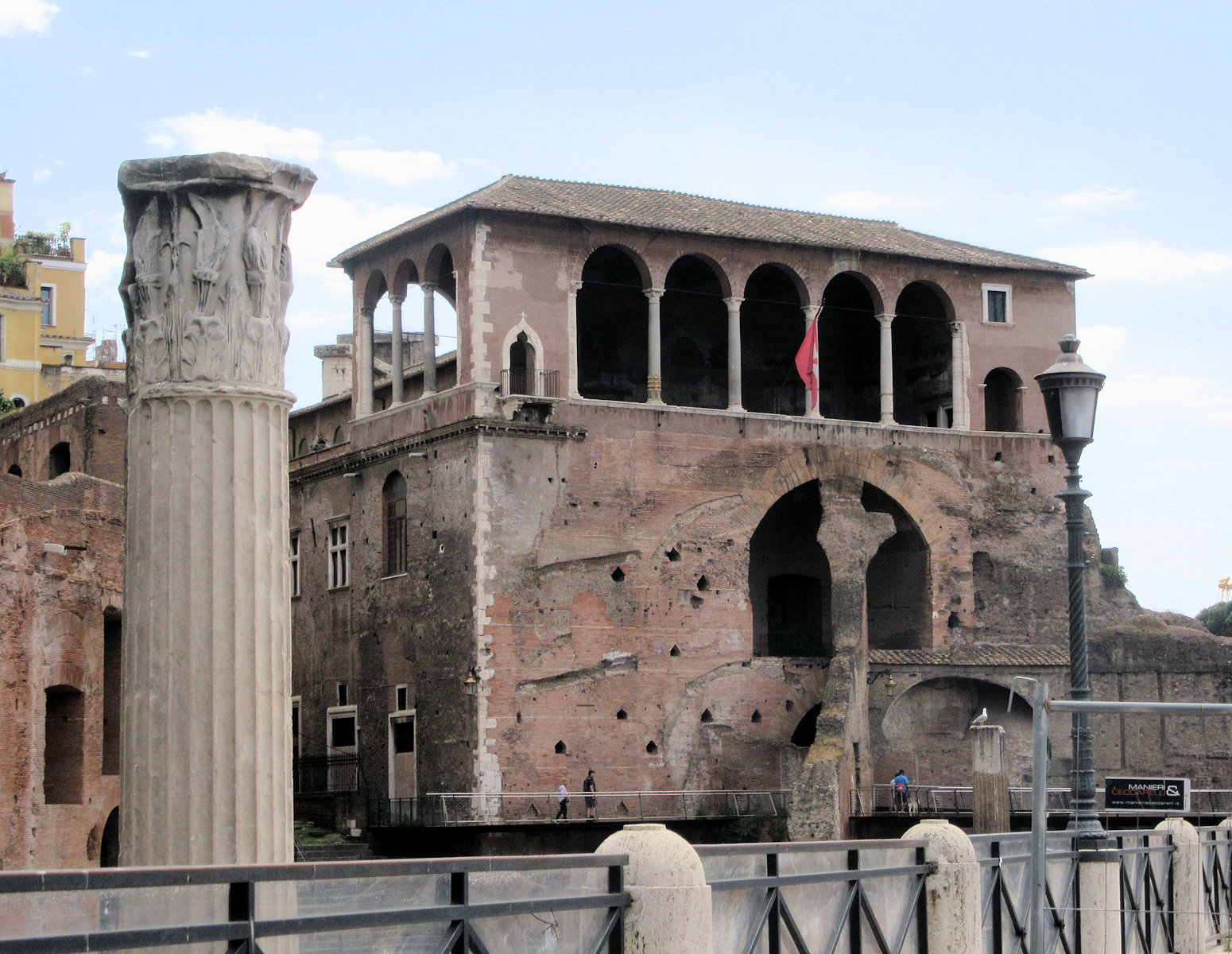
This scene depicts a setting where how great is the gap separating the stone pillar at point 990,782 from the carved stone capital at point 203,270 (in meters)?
22.4

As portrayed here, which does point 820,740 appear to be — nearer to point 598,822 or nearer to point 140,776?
point 598,822

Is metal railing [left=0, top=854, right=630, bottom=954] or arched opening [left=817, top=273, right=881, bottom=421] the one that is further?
arched opening [left=817, top=273, right=881, bottom=421]

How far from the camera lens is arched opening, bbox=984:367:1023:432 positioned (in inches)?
1542

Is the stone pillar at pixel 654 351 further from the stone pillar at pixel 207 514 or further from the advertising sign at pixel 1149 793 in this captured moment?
the stone pillar at pixel 207 514

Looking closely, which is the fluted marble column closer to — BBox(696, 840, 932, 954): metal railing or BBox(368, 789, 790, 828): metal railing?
BBox(368, 789, 790, 828): metal railing

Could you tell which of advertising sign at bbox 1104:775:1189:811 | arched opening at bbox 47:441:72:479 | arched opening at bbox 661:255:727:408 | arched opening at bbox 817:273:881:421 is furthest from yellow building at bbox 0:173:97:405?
advertising sign at bbox 1104:775:1189:811

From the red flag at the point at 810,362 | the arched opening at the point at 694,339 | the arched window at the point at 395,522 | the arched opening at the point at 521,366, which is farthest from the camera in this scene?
the arched opening at the point at 694,339

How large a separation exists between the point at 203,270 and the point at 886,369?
29.4 metres

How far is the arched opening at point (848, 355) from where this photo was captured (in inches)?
1614

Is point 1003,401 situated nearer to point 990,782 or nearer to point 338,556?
point 990,782

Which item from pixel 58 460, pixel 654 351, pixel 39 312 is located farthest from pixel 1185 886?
pixel 39 312

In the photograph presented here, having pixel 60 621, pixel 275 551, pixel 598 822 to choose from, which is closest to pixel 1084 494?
pixel 275 551

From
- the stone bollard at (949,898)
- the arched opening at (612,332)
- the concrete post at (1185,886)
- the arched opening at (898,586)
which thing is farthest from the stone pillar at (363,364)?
the stone bollard at (949,898)

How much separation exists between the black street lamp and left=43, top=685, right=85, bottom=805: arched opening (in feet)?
48.4
